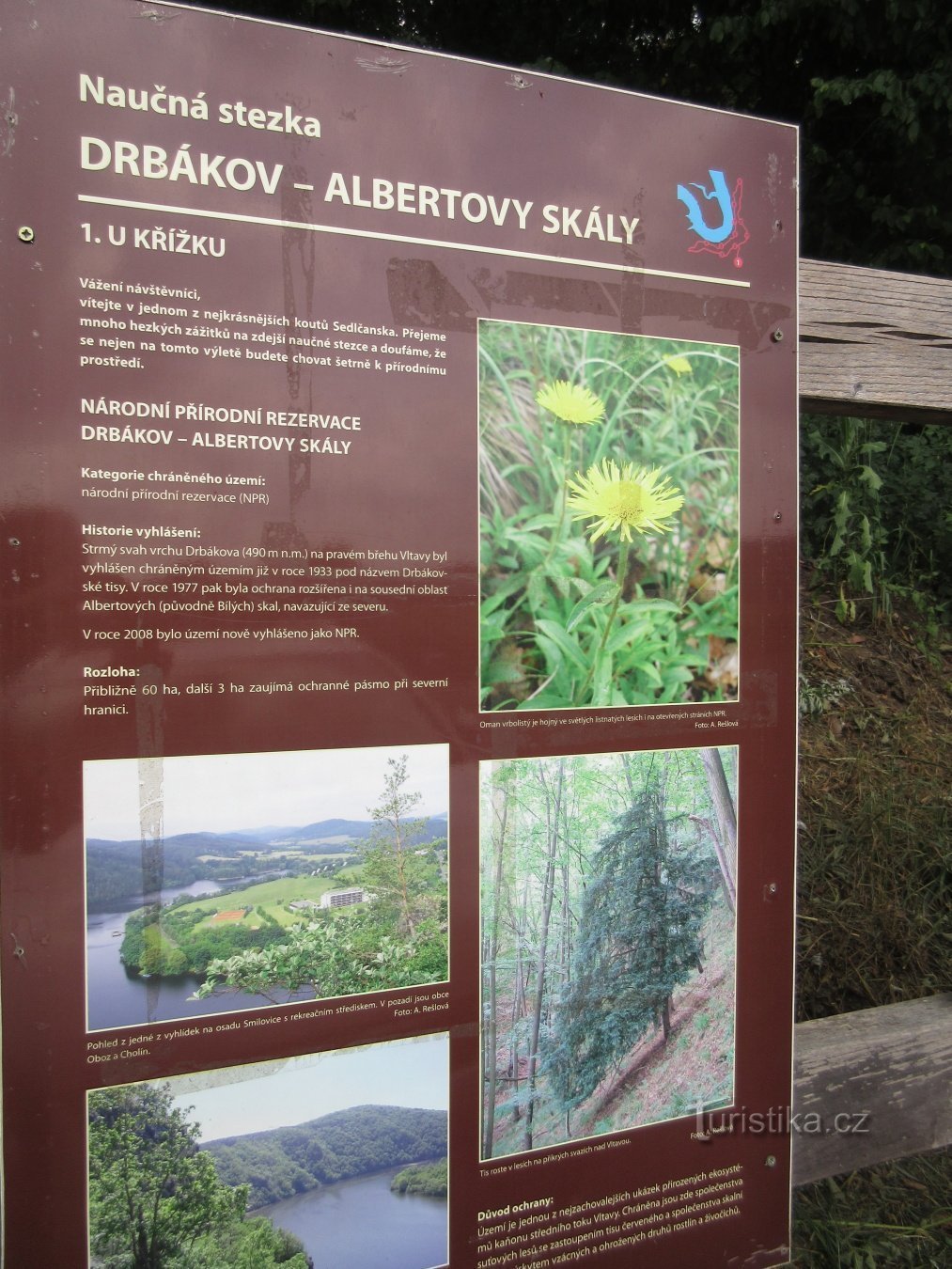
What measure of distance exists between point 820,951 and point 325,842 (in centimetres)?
236

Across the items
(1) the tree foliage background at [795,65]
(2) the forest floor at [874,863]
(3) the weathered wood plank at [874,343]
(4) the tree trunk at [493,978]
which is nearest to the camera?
(4) the tree trunk at [493,978]

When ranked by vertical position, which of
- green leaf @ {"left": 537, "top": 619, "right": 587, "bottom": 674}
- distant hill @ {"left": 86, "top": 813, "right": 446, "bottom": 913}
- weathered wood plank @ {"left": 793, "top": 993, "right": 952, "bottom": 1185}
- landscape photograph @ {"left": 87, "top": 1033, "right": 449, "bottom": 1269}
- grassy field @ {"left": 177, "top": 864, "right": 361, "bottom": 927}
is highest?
green leaf @ {"left": 537, "top": 619, "right": 587, "bottom": 674}

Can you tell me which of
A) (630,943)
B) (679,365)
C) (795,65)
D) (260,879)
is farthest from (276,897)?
(795,65)

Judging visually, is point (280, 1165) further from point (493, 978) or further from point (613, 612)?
point (613, 612)

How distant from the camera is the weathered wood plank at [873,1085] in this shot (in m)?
1.93

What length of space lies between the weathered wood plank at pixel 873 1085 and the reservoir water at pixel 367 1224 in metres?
0.91

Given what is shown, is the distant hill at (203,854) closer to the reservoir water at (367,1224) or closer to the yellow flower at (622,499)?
the reservoir water at (367,1224)

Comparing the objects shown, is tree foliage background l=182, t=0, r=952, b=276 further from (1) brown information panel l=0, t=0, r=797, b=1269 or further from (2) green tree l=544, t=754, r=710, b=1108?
(2) green tree l=544, t=754, r=710, b=1108

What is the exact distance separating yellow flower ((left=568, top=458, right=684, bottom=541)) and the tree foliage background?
3873mm

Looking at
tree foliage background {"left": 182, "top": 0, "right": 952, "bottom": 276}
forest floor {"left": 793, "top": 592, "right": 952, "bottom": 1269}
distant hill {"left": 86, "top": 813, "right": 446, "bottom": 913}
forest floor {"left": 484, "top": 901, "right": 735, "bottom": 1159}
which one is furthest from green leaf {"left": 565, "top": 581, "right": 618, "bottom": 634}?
tree foliage background {"left": 182, "top": 0, "right": 952, "bottom": 276}

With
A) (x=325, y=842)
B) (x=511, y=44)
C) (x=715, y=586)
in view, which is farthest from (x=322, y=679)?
(x=511, y=44)

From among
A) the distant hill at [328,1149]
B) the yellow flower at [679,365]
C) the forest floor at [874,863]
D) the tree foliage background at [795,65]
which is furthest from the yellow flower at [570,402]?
the tree foliage background at [795,65]

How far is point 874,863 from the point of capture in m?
3.22

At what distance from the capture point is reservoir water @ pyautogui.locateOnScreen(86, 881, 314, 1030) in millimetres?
1249
